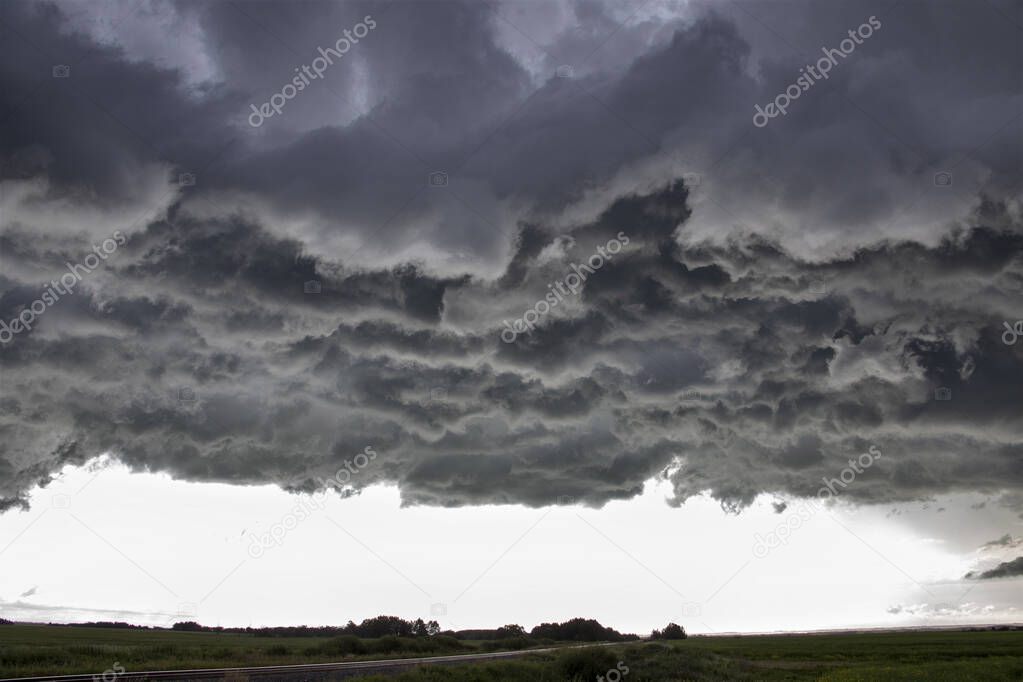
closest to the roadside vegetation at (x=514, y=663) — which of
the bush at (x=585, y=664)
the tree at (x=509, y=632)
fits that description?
the bush at (x=585, y=664)

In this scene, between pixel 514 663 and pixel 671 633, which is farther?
pixel 671 633

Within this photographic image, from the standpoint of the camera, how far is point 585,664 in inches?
2088

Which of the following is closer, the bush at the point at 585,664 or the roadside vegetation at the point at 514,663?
the roadside vegetation at the point at 514,663

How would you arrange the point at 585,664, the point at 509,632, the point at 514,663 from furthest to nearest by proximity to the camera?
1. the point at 509,632
2. the point at 585,664
3. the point at 514,663

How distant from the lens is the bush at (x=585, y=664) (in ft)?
167

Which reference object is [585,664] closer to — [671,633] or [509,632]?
[509,632]

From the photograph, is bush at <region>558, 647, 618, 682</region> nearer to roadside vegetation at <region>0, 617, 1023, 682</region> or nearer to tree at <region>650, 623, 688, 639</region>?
roadside vegetation at <region>0, 617, 1023, 682</region>

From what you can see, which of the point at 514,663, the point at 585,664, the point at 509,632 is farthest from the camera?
the point at 509,632

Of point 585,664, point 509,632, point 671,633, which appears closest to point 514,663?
point 585,664

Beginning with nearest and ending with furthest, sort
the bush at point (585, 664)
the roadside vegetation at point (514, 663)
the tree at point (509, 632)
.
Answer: the roadside vegetation at point (514, 663), the bush at point (585, 664), the tree at point (509, 632)

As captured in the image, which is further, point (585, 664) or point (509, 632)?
point (509, 632)

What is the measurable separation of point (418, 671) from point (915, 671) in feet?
131

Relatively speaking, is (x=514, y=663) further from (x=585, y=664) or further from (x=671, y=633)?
(x=671, y=633)

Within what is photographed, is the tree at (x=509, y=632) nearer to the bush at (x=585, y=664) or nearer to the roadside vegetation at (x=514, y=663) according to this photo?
the roadside vegetation at (x=514, y=663)
